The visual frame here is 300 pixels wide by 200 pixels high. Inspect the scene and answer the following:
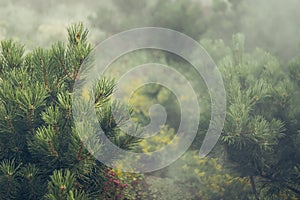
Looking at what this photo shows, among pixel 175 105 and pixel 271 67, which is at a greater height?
pixel 175 105

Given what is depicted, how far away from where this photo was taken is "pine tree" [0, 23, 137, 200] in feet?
13.5

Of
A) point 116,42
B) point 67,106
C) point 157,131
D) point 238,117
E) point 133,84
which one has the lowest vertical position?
point 67,106

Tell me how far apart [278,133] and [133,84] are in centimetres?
752

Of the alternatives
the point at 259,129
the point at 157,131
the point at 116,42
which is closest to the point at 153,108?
the point at 157,131

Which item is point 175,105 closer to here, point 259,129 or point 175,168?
point 175,168

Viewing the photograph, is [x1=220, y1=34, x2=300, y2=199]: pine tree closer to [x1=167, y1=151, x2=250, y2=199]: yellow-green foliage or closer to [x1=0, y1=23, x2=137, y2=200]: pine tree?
[x1=167, y1=151, x2=250, y2=199]: yellow-green foliage

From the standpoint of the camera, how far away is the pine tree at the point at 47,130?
4125 mm

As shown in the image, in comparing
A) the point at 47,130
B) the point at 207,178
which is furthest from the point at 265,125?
→ the point at 207,178

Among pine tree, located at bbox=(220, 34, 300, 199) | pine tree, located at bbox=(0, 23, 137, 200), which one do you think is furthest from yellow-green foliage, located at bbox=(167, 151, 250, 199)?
pine tree, located at bbox=(0, 23, 137, 200)

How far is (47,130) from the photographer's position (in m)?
4.05

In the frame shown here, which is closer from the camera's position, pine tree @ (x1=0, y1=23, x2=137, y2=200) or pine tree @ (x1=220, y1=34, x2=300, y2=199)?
pine tree @ (x1=0, y1=23, x2=137, y2=200)

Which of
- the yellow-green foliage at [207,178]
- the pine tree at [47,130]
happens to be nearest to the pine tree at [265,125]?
the yellow-green foliage at [207,178]

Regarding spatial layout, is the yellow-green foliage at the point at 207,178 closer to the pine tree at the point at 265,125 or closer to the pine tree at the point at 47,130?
the pine tree at the point at 265,125

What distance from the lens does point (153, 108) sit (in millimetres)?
13227
